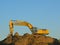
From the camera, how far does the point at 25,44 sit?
58.6 m

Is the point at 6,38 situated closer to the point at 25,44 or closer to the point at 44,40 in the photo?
the point at 25,44

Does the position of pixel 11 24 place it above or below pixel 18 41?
above

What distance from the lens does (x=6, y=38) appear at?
62.5 metres

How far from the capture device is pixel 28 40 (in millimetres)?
59562

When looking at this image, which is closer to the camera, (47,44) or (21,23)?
(47,44)

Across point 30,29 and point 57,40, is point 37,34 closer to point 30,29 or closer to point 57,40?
point 30,29

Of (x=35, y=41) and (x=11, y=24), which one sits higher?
(x=11, y=24)

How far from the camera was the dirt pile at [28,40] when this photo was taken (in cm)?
5850

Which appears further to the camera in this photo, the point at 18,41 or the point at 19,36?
the point at 19,36

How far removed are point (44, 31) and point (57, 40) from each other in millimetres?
7174

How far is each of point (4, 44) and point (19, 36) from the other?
5400 millimetres

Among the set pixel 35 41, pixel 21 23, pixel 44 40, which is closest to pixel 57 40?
pixel 44 40

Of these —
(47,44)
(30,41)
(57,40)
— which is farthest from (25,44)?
(57,40)

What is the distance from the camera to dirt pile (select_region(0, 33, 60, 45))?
192 ft
